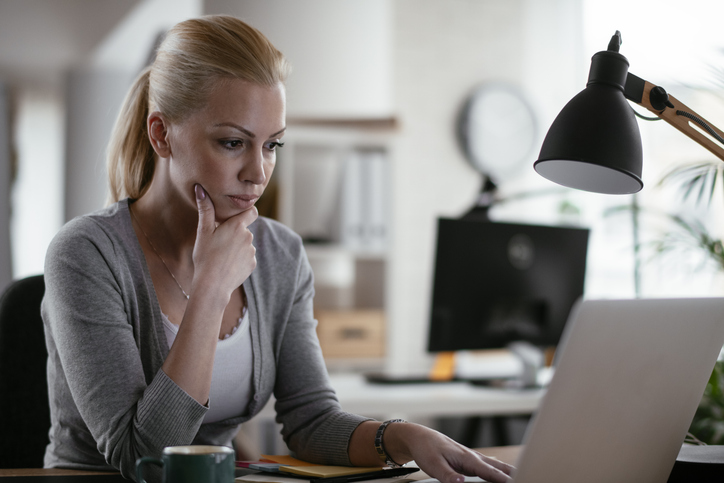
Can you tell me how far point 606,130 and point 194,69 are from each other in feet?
2.06

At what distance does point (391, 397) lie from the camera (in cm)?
193

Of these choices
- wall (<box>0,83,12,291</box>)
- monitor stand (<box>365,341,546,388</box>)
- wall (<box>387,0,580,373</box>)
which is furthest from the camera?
wall (<box>387,0,580,373</box>)

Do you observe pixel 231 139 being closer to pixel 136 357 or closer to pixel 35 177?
pixel 136 357

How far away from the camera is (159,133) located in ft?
3.59

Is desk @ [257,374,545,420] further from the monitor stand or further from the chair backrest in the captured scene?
the chair backrest

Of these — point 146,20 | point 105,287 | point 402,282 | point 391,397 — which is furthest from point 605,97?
point 146,20

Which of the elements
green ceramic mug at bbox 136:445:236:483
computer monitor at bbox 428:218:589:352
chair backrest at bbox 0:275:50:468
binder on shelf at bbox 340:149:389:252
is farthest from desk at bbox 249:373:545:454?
green ceramic mug at bbox 136:445:236:483

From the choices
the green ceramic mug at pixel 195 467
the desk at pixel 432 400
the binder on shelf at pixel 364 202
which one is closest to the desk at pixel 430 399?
the desk at pixel 432 400

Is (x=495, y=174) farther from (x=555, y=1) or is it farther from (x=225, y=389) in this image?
(x=225, y=389)

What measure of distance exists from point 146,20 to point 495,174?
6.10ft

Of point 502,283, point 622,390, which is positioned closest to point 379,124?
point 502,283

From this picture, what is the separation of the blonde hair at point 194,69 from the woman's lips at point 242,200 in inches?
5.9

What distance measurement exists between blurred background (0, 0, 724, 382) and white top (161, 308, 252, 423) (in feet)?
4.81

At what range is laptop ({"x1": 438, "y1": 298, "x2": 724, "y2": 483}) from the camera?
0.60 m
